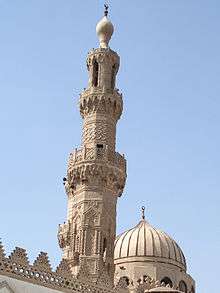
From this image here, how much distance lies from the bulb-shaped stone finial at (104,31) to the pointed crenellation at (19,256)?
13.8 m

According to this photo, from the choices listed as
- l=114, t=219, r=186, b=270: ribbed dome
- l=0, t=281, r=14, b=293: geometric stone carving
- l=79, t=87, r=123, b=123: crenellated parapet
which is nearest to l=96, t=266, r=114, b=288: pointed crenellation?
l=0, t=281, r=14, b=293: geometric stone carving

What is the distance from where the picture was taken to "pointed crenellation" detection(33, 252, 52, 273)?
21250 mm

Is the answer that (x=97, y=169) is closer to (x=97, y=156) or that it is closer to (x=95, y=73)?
(x=97, y=156)

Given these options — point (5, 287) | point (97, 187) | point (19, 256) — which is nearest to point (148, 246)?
point (97, 187)

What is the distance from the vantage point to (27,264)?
20.9m

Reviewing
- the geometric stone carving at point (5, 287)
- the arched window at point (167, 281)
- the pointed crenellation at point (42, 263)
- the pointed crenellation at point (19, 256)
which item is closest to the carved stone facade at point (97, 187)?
the pointed crenellation at point (42, 263)

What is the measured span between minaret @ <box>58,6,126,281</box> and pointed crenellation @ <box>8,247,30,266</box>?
5.53m

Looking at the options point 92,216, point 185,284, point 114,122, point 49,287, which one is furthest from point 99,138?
point 185,284

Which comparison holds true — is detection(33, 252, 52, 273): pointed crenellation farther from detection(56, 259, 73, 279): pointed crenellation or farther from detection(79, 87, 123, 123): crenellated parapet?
detection(79, 87, 123, 123): crenellated parapet

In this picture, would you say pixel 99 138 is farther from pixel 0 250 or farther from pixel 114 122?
pixel 0 250

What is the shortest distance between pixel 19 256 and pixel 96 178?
814 cm

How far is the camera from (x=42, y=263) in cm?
2139

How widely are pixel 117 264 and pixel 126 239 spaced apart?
1.61m

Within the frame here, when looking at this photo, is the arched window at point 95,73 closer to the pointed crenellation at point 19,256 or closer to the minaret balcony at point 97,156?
the minaret balcony at point 97,156
